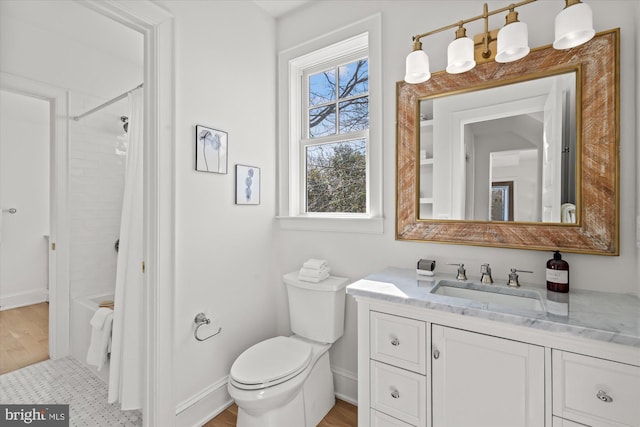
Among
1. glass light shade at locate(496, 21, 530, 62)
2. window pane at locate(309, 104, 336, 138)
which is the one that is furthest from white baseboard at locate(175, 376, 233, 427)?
glass light shade at locate(496, 21, 530, 62)

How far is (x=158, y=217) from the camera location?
1.53 meters

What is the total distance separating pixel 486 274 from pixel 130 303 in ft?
6.35

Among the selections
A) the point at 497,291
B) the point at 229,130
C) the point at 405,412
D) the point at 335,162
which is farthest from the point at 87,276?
the point at 497,291

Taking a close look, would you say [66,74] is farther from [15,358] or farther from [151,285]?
[15,358]

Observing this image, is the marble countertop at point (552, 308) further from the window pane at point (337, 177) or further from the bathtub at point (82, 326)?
the bathtub at point (82, 326)

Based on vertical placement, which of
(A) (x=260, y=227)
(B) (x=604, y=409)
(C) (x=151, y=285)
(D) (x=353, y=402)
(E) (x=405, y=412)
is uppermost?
(A) (x=260, y=227)

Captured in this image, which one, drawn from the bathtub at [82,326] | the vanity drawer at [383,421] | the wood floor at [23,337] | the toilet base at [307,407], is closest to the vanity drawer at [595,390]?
the vanity drawer at [383,421]

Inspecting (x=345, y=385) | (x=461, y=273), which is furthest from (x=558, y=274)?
(x=345, y=385)

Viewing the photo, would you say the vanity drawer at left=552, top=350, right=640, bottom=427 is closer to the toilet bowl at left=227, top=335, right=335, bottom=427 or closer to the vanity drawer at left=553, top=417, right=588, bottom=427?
the vanity drawer at left=553, top=417, right=588, bottom=427

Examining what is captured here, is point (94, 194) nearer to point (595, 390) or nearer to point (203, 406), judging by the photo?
point (203, 406)

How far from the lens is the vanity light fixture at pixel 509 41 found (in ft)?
3.60

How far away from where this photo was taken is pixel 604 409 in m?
0.94

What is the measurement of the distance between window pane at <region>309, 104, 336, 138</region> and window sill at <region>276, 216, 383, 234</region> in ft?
2.16

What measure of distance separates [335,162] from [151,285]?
54.7 inches
